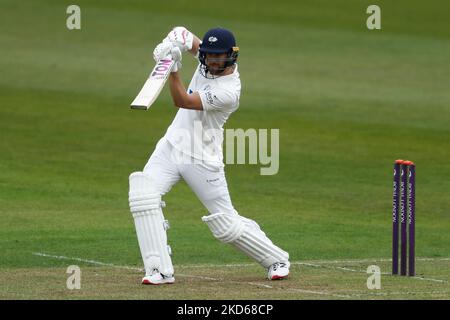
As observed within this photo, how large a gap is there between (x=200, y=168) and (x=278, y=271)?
1128mm

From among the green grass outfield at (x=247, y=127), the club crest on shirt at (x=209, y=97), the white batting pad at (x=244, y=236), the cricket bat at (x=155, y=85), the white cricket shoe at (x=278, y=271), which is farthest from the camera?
the green grass outfield at (x=247, y=127)

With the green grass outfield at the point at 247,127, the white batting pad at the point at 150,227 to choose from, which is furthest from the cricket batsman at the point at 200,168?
the green grass outfield at the point at 247,127

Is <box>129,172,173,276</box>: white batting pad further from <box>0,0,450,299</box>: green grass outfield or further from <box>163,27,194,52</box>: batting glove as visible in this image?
<box>163,27,194,52</box>: batting glove

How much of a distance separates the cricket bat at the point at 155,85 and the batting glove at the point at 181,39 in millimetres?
→ 339

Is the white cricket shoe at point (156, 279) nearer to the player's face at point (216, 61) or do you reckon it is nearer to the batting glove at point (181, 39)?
the player's face at point (216, 61)

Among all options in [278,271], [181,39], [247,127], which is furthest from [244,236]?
[247,127]

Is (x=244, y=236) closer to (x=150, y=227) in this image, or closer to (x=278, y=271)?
(x=278, y=271)

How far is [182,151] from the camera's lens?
409 inches

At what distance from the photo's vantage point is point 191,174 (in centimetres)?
1041

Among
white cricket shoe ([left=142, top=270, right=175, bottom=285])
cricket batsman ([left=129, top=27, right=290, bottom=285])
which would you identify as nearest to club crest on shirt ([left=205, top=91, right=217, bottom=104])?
cricket batsman ([left=129, top=27, right=290, bottom=285])

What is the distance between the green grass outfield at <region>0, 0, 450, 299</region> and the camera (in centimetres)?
1127

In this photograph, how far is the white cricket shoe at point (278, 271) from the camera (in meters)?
10.5

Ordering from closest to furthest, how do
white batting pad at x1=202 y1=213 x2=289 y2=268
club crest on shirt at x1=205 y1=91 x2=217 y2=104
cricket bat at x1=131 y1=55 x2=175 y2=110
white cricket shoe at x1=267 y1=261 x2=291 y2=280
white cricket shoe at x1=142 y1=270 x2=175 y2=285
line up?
cricket bat at x1=131 y1=55 x2=175 y2=110 < white cricket shoe at x1=142 y1=270 x2=175 y2=285 < club crest on shirt at x1=205 y1=91 x2=217 y2=104 < white batting pad at x1=202 y1=213 x2=289 y2=268 < white cricket shoe at x1=267 y1=261 x2=291 y2=280
